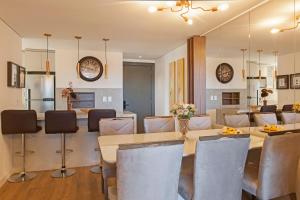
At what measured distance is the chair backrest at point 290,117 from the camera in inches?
99.6

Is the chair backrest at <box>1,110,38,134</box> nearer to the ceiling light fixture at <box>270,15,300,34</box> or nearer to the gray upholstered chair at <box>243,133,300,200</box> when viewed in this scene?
the gray upholstered chair at <box>243,133,300,200</box>

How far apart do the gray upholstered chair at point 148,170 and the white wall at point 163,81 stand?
3.56 meters

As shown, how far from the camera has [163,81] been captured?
5.98 meters

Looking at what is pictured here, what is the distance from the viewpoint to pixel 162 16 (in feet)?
9.66

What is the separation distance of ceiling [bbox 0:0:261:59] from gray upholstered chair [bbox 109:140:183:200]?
1.70 m

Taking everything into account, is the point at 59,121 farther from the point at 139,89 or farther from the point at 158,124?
the point at 139,89

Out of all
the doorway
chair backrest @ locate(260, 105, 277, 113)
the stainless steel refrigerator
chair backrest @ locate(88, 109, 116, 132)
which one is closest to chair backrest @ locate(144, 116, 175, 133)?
chair backrest @ locate(88, 109, 116, 132)

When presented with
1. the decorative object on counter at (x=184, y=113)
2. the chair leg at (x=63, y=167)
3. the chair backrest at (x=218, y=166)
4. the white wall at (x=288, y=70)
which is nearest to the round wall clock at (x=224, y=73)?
the white wall at (x=288, y=70)

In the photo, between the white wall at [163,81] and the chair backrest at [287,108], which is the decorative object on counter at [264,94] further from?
the white wall at [163,81]

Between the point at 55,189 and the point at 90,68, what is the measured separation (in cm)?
298

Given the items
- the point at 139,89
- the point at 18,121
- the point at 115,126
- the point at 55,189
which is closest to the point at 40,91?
the point at 18,121

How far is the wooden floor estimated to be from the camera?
2768 mm

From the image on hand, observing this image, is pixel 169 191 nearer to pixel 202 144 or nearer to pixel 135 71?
pixel 202 144

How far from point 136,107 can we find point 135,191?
202 inches
